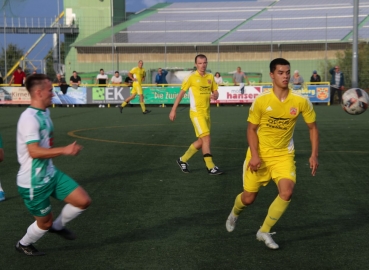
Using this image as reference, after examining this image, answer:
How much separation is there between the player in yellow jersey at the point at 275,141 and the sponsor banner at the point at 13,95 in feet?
93.7

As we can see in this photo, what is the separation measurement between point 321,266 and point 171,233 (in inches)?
68.1

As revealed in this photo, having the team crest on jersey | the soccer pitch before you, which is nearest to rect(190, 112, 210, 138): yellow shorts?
the soccer pitch

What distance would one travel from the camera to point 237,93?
33.4 m

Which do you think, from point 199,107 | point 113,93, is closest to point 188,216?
point 199,107

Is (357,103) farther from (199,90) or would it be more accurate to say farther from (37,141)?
(37,141)

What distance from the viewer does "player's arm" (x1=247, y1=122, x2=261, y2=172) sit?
6289 mm

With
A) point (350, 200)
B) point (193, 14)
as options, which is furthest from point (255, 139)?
point (193, 14)

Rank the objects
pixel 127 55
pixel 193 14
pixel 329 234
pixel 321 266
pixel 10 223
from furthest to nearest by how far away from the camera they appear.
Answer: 1. pixel 193 14
2. pixel 127 55
3. pixel 10 223
4. pixel 329 234
5. pixel 321 266

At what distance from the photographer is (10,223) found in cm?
734

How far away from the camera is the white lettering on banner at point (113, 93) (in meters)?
33.7

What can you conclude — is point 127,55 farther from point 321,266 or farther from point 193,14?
point 321,266

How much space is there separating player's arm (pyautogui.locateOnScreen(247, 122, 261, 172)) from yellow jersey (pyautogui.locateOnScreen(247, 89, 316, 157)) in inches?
2.5

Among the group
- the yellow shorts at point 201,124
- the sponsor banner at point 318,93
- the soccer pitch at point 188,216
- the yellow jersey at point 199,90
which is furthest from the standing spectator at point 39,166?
the sponsor banner at point 318,93

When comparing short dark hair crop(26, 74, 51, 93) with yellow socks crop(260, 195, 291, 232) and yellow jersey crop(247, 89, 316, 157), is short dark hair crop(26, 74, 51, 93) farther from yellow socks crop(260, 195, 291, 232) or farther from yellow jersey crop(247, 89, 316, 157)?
yellow socks crop(260, 195, 291, 232)
